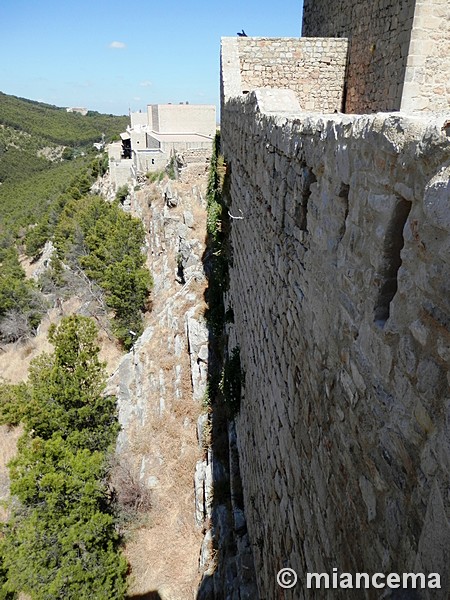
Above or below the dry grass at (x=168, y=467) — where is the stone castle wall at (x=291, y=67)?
above

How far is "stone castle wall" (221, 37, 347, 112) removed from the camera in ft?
25.0

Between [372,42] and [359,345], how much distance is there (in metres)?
6.01

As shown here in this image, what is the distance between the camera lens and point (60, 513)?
349 inches

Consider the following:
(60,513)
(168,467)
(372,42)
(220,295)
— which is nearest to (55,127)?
(220,295)

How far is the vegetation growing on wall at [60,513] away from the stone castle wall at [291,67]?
8.40 meters

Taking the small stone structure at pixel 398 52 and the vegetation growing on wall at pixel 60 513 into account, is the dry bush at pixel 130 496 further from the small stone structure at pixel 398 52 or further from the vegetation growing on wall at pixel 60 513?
the small stone structure at pixel 398 52

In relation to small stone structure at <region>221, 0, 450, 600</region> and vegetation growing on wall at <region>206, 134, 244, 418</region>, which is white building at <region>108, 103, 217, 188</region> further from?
small stone structure at <region>221, 0, 450, 600</region>

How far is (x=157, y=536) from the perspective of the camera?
31.6ft

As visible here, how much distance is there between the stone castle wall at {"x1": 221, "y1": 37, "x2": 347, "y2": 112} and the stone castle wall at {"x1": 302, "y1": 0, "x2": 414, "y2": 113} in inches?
11.7

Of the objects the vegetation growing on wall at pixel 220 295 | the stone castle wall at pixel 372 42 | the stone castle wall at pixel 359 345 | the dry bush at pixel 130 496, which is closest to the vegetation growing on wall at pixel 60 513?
the dry bush at pixel 130 496

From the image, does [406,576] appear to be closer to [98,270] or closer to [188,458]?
[188,458]

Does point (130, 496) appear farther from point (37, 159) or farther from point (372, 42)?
point (37, 159)

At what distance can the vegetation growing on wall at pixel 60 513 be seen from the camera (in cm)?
811

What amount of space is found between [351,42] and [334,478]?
7.34 m
